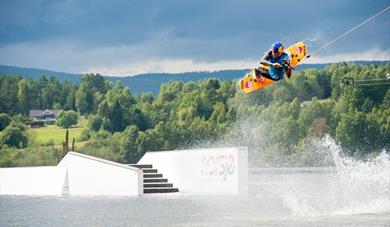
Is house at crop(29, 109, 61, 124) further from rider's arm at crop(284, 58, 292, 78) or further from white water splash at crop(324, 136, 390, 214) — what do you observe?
rider's arm at crop(284, 58, 292, 78)

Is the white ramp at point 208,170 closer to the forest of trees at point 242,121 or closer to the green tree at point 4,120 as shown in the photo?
the forest of trees at point 242,121

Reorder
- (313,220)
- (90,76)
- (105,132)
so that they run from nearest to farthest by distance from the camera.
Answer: (313,220) → (105,132) → (90,76)

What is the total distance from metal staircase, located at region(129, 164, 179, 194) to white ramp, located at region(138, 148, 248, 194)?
25cm

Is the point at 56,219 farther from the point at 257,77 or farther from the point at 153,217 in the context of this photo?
the point at 257,77

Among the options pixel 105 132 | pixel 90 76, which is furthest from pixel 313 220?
pixel 90 76

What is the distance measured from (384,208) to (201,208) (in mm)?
6067

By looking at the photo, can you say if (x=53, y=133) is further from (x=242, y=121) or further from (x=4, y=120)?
(x=242, y=121)

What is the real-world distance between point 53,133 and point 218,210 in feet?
372

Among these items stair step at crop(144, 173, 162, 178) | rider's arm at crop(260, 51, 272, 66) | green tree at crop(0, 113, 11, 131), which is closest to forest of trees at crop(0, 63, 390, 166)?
green tree at crop(0, 113, 11, 131)

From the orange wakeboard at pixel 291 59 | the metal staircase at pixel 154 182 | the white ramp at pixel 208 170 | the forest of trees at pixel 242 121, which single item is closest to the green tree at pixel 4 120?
the forest of trees at pixel 242 121

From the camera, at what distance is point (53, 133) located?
142750 millimetres

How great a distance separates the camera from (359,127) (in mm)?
115500

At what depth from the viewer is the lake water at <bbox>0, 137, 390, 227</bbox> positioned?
1067 inches

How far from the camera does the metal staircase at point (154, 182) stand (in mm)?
45031
